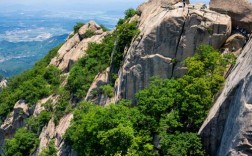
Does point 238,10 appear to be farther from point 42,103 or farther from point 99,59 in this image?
point 42,103

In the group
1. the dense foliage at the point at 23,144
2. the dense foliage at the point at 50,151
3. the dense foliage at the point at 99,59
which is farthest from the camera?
the dense foliage at the point at 23,144

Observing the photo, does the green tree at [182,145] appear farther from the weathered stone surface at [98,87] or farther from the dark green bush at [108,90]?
the weathered stone surface at [98,87]

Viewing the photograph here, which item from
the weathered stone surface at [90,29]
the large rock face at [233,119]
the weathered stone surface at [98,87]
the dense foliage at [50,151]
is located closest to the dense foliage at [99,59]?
the weathered stone surface at [98,87]

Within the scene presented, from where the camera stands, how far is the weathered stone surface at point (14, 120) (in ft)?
142

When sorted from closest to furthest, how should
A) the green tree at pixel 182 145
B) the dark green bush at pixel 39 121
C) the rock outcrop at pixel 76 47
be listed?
the green tree at pixel 182 145 → the dark green bush at pixel 39 121 → the rock outcrop at pixel 76 47

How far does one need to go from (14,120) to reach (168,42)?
23620 millimetres

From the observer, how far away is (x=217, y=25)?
86.4 ft

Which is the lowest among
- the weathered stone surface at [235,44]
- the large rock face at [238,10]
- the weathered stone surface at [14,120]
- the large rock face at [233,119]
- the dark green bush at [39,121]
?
the weathered stone surface at [14,120]

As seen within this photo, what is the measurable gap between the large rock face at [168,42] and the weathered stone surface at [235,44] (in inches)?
14.9

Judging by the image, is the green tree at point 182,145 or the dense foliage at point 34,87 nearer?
the green tree at point 182,145

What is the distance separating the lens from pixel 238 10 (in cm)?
2700

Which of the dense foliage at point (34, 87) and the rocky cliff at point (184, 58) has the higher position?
the rocky cliff at point (184, 58)

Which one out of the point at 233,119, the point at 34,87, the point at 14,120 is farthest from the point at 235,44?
the point at 14,120

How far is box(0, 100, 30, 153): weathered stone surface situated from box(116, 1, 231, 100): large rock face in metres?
16.9
